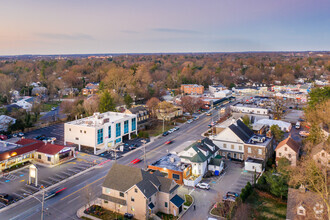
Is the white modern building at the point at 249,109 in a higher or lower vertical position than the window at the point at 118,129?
higher

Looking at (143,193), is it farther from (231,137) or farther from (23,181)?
(231,137)

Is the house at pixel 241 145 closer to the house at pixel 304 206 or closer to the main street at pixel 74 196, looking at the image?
the main street at pixel 74 196

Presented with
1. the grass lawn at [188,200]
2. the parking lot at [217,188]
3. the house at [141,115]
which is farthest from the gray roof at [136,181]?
the house at [141,115]

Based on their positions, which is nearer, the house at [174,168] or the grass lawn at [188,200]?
the grass lawn at [188,200]

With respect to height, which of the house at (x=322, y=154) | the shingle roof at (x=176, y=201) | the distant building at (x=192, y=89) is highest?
the distant building at (x=192, y=89)

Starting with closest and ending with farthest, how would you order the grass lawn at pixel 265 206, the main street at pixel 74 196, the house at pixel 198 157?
the main street at pixel 74 196 < the grass lawn at pixel 265 206 < the house at pixel 198 157

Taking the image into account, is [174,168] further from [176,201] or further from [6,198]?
[6,198]

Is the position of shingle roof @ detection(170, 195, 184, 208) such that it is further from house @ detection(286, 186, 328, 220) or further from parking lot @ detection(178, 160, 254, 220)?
house @ detection(286, 186, 328, 220)

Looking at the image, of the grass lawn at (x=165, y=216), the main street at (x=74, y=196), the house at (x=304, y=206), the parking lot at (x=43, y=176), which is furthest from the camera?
the parking lot at (x=43, y=176)
